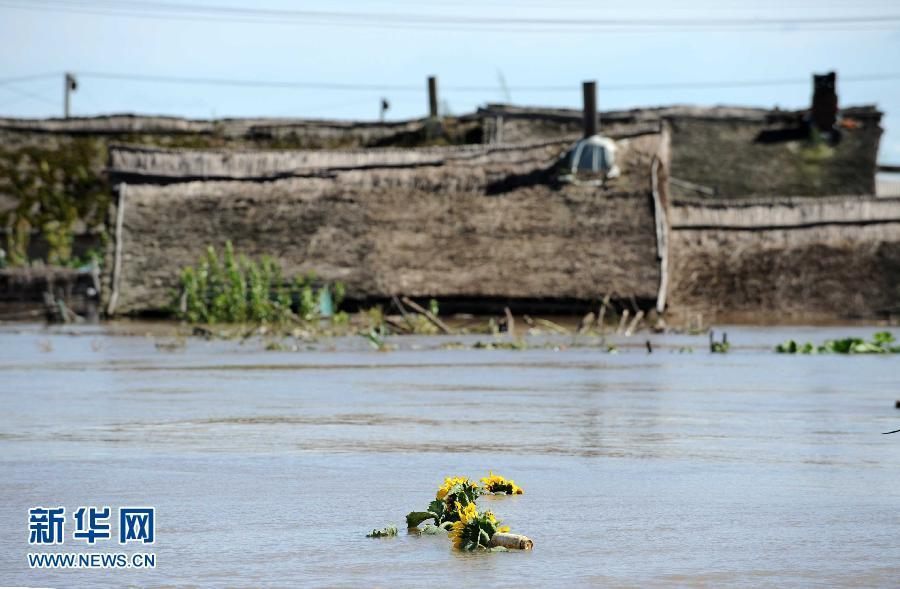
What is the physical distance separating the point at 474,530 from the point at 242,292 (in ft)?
69.5

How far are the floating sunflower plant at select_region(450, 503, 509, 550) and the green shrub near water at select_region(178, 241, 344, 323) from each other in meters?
20.1

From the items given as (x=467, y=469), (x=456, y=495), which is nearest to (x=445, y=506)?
(x=456, y=495)

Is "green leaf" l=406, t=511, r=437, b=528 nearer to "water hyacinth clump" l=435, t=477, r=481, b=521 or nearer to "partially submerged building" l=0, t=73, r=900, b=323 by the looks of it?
"water hyacinth clump" l=435, t=477, r=481, b=521

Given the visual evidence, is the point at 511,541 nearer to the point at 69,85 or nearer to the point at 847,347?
the point at 847,347

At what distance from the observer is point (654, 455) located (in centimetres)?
762

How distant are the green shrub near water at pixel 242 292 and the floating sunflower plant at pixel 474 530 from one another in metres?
20.1

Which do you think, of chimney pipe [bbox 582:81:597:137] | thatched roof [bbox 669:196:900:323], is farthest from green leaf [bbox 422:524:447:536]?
chimney pipe [bbox 582:81:597:137]

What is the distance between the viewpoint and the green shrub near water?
25.8 meters

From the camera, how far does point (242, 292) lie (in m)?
25.9

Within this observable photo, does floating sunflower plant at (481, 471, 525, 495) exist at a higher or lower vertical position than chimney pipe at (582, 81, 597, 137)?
lower

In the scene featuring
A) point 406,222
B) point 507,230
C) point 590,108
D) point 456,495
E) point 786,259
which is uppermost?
point 590,108

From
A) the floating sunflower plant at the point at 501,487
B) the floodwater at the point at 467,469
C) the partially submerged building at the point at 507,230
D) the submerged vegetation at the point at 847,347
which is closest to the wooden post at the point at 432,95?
the partially submerged building at the point at 507,230

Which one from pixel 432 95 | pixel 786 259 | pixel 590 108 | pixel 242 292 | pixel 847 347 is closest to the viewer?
pixel 847 347

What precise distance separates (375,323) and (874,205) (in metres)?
10.8
